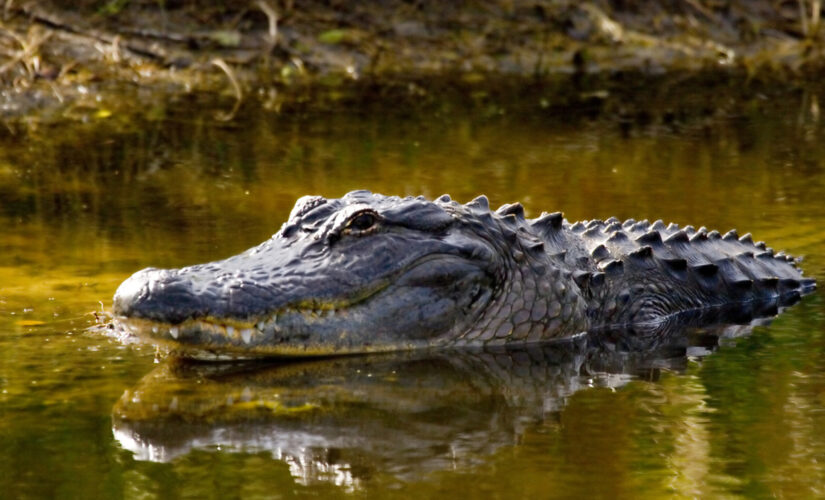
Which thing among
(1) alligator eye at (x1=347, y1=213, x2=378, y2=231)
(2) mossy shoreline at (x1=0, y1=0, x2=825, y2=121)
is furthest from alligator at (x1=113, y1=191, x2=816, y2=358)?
(2) mossy shoreline at (x1=0, y1=0, x2=825, y2=121)

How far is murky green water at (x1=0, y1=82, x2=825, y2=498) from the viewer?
4277mm

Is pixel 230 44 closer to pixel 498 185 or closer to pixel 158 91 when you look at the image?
pixel 158 91

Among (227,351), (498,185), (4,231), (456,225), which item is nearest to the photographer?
(227,351)

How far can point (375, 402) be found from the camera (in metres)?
5.08

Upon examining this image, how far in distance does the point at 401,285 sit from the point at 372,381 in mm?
546

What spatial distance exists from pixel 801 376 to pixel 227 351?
230 cm

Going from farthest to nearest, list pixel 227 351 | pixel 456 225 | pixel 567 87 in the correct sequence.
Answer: pixel 567 87 < pixel 456 225 < pixel 227 351

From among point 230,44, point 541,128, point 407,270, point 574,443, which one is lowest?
point 574,443

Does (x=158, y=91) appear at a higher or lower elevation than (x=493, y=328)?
higher

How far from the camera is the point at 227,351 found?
546cm

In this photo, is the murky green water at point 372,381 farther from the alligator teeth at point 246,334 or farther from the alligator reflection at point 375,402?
the alligator teeth at point 246,334

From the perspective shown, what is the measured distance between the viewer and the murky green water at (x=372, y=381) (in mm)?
4277

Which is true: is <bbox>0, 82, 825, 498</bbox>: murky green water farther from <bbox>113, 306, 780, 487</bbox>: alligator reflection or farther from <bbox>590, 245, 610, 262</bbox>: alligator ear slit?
<bbox>590, 245, 610, 262</bbox>: alligator ear slit

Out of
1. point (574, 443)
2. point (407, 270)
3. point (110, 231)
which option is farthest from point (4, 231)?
point (574, 443)
